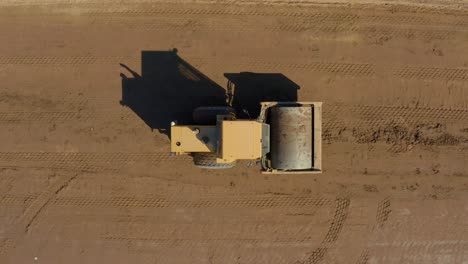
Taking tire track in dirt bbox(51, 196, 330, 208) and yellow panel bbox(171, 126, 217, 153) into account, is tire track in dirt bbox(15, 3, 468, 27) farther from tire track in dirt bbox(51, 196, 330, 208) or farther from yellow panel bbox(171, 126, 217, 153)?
tire track in dirt bbox(51, 196, 330, 208)

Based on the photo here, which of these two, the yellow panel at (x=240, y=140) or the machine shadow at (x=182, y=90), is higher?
the machine shadow at (x=182, y=90)

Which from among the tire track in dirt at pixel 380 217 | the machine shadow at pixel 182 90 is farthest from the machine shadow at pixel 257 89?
the tire track in dirt at pixel 380 217

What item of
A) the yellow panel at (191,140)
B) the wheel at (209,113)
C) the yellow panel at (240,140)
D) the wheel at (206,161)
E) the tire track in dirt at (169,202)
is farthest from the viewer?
the tire track in dirt at (169,202)

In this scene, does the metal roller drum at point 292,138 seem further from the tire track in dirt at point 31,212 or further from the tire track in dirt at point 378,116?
the tire track in dirt at point 31,212

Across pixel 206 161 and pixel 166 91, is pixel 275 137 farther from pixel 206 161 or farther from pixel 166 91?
pixel 166 91

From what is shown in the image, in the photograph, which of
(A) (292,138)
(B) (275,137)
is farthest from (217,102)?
(A) (292,138)

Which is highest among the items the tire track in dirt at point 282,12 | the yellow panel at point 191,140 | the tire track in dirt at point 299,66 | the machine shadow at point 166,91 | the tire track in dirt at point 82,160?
the tire track in dirt at point 282,12

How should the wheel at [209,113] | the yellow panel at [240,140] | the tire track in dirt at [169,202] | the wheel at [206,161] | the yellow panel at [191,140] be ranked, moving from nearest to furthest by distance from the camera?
the yellow panel at [240,140] < the yellow panel at [191,140] < the wheel at [206,161] < the wheel at [209,113] < the tire track in dirt at [169,202]
